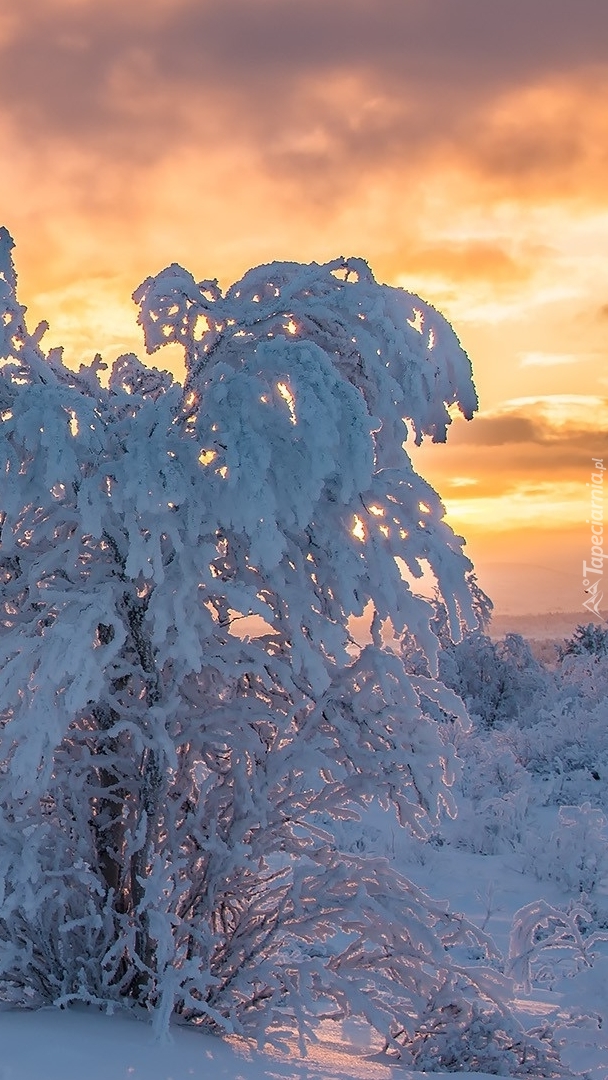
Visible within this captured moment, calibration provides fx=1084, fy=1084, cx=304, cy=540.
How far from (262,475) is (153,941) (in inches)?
91.2

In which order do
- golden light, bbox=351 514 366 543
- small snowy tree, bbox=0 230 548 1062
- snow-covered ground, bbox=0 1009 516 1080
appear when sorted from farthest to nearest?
golden light, bbox=351 514 366 543 < small snowy tree, bbox=0 230 548 1062 < snow-covered ground, bbox=0 1009 516 1080

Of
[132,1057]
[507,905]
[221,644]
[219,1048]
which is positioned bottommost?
[507,905]

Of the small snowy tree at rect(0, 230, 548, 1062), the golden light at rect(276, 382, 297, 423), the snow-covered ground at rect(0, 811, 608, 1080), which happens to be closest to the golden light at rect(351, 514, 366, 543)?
the small snowy tree at rect(0, 230, 548, 1062)

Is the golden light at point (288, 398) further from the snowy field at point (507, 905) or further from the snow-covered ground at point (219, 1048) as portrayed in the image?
the snow-covered ground at point (219, 1048)

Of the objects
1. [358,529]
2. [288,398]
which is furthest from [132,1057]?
[288,398]

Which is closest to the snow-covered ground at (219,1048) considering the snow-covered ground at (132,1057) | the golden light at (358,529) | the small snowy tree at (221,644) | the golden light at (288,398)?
the snow-covered ground at (132,1057)

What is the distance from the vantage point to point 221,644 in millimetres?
4715

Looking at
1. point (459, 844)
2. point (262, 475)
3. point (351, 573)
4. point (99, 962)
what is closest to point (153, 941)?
point (99, 962)

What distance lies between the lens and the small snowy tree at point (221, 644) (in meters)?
4.11

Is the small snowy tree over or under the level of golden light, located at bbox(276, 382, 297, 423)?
under

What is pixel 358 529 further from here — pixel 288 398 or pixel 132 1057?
pixel 132 1057

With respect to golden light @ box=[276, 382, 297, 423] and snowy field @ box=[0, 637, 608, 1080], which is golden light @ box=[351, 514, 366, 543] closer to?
golden light @ box=[276, 382, 297, 423]

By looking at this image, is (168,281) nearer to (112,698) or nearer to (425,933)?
(112,698)

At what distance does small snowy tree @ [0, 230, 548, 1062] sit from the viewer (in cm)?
411
